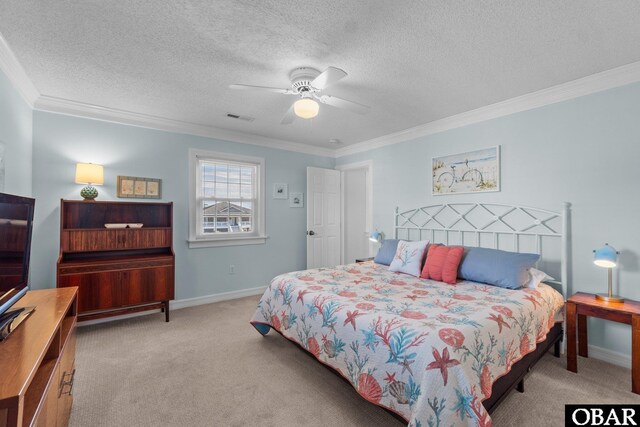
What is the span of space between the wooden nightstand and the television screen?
369 cm

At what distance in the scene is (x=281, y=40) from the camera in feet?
6.74

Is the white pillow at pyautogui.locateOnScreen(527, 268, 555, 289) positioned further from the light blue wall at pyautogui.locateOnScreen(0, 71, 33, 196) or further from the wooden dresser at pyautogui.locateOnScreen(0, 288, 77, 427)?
the light blue wall at pyautogui.locateOnScreen(0, 71, 33, 196)

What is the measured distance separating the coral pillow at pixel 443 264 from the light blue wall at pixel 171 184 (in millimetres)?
2607

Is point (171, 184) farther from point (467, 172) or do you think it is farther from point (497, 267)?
point (497, 267)

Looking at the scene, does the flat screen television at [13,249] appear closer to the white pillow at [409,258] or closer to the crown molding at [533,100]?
the white pillow at [409,258]

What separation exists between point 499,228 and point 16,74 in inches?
193

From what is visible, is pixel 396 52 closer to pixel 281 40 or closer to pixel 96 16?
pixel 281 40

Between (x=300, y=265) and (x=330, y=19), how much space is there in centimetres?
401

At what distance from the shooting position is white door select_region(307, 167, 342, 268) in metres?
5.09

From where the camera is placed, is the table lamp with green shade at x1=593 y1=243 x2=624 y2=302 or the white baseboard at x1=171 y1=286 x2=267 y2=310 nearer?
the table lamp with green shade at x1=593 y1=243 x2=624 y2=302

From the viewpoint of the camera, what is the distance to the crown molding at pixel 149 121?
10.4 ft

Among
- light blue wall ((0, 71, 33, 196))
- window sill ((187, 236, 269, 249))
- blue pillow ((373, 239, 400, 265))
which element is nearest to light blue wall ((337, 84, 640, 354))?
blue pillow ((373, 239, 400, 265))

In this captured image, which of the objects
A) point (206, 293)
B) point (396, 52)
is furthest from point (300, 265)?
point (396, 52)

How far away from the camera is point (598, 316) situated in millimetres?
2299
